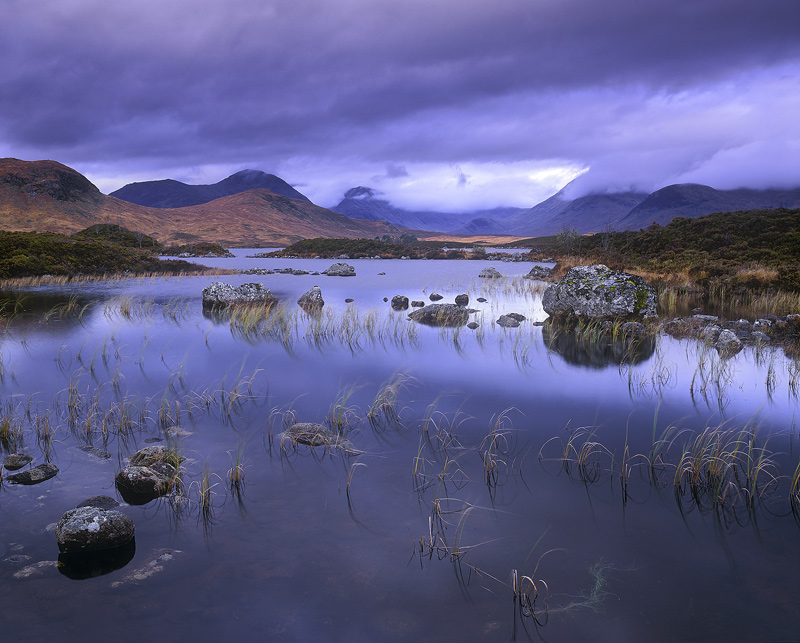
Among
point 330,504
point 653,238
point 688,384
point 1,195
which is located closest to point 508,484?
point 330,504

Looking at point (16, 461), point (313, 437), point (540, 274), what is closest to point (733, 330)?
point (313, 437)

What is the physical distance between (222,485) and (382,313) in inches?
642

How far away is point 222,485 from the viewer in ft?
20.6

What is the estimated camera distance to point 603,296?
18484mm

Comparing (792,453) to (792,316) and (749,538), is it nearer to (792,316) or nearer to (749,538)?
(749,538)

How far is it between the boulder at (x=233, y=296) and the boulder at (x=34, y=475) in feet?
56.1

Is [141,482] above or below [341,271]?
below

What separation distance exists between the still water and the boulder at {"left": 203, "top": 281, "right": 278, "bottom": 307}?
11875 mm

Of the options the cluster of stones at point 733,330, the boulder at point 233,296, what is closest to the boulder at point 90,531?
the cluster of stones at point 733,330

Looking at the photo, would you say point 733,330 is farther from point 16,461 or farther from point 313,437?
point 16,461

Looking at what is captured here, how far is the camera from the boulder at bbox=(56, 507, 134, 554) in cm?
482

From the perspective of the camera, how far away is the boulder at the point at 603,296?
59.5 ft

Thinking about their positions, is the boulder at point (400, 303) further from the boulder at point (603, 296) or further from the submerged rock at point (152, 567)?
the submerged rock at point (152, 567)

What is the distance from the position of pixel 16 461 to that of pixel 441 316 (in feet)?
50.3
